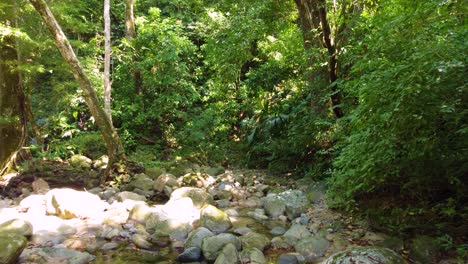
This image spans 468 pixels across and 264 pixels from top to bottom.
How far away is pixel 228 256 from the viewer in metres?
3.91

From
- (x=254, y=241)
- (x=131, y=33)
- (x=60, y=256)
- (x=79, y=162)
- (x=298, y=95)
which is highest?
(x=131, y=33)

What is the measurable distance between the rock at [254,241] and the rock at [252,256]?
15 centimetres

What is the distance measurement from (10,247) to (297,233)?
3272 mm

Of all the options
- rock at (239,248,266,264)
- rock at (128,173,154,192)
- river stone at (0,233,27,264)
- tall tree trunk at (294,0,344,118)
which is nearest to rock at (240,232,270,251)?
rock at (239,248,266,264)

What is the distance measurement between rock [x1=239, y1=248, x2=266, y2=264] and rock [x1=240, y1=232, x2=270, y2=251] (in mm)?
147

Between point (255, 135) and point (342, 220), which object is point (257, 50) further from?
point (342, 220)

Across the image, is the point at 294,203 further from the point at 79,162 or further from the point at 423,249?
the point at 79,162

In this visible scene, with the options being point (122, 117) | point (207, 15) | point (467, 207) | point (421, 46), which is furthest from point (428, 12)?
point (122, 117)

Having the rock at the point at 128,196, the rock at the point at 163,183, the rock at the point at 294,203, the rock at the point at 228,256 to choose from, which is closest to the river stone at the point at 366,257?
the rock at the point at 228,256

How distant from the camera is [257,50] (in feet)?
35.9

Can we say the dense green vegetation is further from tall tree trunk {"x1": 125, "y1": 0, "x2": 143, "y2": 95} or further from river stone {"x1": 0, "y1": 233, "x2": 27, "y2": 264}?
river stone {"x1": 0, "y1": 233, "x2": 27, "y2": 264}

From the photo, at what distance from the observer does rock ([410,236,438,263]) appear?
11.3 ft

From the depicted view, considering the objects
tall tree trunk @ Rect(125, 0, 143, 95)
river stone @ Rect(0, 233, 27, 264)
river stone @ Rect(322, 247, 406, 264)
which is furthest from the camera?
tall tree trunk @ Rect(125, 0, 143, 95)

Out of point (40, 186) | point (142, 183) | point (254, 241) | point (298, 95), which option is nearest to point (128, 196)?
point (142, 183)
